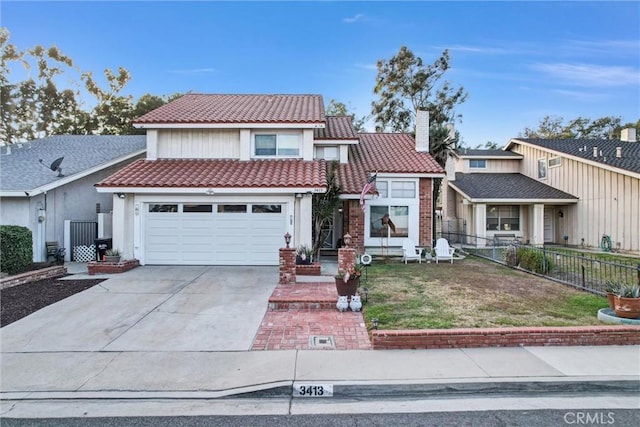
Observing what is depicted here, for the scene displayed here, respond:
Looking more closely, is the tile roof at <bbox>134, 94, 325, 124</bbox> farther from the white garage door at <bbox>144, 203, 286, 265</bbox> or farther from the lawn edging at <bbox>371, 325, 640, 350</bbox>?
the lawn edging at <bbox>371, 325, 640, 350</bbox>

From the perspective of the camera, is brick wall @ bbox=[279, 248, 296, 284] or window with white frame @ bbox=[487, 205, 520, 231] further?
window with white frame @ bbox=[487, 205, 520, 231]

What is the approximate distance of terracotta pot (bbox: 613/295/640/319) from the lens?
6207 mm

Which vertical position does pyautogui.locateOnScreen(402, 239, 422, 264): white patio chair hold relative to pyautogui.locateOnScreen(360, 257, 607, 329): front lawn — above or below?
above

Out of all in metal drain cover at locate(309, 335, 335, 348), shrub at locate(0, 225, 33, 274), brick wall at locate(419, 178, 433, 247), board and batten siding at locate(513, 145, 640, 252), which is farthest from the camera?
board and batten siding at locate(513, 145, 640, 252)

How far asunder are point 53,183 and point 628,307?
16650 millimetres

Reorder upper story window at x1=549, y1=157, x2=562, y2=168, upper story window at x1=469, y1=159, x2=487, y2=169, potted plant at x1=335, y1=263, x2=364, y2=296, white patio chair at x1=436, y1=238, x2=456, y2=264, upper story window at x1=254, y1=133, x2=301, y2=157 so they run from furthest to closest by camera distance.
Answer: upper story window at x1=469, y1=159, x2=487, y2=169
upper story window at x1=549, y1=157, x2=562, y2=168
upper story window at x1=254, y1=133, x2=301, y2=157
white patio chair at x1=436, y1=238, x2=456, y2=264
potted plant at x1=335, y1=263, x2=364, y2=296

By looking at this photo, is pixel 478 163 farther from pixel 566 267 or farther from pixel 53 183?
pixel 53 183

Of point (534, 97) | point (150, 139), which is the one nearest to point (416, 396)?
point (150, 139)

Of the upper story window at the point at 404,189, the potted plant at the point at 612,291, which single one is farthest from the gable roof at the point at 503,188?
the potted plant at the point at 612,291

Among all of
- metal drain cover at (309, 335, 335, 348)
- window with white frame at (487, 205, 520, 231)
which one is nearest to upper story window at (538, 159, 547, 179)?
window with white frame at (487, 205, 520, 231)

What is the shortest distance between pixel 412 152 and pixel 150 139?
11.5 meters

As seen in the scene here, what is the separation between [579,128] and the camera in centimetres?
3869

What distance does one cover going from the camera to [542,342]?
556 centimetres

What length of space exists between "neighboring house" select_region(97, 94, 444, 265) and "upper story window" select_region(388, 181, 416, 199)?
0.04 m
